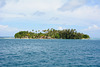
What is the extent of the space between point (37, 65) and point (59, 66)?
4.77m

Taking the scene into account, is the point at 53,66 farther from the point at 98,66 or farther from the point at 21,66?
the point at 98,66

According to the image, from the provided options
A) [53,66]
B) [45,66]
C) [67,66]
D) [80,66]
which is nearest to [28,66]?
[45,66]

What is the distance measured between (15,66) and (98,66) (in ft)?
58.1

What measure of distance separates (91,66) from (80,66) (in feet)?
8.10

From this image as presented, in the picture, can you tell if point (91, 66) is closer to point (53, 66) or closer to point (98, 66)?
point (98, 66)

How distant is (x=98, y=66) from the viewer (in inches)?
1123

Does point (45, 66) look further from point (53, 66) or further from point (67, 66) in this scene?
point (67, 66)

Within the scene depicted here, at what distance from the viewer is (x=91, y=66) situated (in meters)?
28.5

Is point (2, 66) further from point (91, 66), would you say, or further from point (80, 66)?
point (91, 66)

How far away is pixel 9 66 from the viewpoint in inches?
1075

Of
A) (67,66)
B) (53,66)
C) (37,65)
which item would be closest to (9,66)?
(37,65)

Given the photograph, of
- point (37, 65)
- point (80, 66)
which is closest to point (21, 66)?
point (37, 65)

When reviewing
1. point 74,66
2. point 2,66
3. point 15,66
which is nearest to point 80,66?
point 74,66

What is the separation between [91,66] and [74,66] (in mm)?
3790
